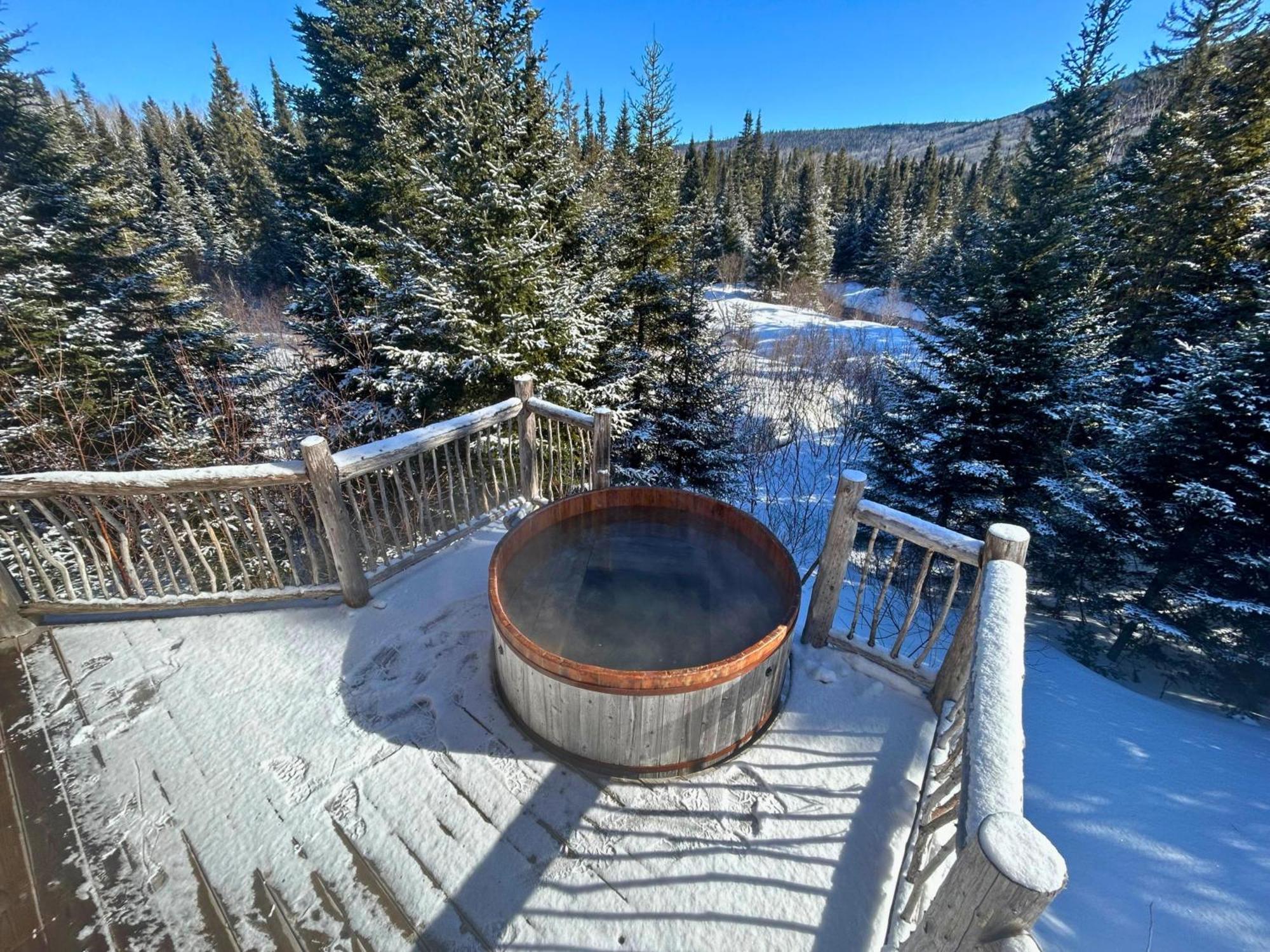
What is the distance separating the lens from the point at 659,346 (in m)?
7.54

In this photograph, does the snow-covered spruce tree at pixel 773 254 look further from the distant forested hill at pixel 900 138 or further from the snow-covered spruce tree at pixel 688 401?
the distant forested hill at pixel 900 138

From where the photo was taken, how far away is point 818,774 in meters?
2.39

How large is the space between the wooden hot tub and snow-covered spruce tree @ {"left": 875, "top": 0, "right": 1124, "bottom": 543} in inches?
188

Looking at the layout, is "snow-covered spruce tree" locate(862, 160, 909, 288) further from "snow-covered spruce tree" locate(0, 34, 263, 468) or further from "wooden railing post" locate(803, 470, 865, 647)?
"snow-covered spruce tree" locate(0, 34, 263, 468)

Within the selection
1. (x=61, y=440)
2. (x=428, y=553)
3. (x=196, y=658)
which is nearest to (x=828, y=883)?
(x=428, y=553)

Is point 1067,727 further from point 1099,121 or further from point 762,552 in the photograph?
point 1099,121

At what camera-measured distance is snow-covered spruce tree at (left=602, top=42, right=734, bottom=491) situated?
727 centimetres

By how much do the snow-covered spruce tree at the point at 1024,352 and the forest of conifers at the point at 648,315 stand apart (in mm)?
37

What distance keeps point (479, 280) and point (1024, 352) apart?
22.8ft

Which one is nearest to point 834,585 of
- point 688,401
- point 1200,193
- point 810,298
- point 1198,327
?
point 688,401

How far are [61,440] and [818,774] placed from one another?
30.0 ft

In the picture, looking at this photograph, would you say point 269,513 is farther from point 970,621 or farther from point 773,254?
point 773,254

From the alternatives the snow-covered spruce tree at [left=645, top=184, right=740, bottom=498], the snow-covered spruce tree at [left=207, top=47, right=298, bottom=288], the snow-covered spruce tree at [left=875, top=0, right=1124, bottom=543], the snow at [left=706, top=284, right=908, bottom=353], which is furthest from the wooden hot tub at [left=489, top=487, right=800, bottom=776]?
the snow-covered spruce tree at [left=207, top=47, right=298, bottom=288]

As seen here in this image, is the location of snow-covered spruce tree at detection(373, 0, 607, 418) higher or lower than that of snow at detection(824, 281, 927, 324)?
higher
